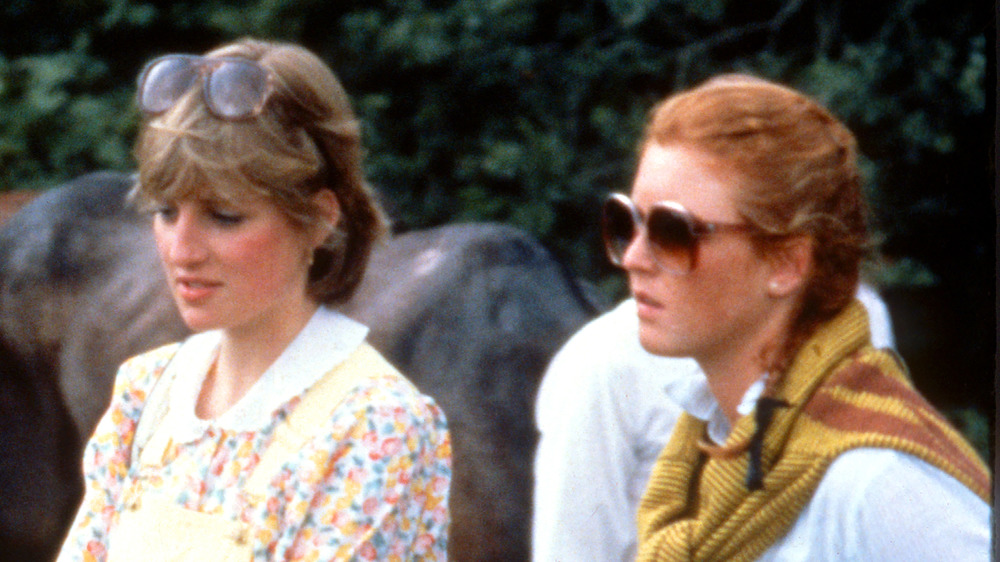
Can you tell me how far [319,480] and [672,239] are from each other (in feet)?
1.46

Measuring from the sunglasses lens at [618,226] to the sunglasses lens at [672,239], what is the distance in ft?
0.15

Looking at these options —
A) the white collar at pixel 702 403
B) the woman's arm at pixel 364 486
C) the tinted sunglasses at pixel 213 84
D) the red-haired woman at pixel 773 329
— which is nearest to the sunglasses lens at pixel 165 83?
the tinted sunglasses at pixel 213 84

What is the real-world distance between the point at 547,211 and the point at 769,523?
9.15ft

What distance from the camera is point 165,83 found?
1571 millimetres

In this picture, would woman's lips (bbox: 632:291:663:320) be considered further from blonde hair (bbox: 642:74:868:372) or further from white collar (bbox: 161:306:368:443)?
white collar (bbox: 161:306:368:443)

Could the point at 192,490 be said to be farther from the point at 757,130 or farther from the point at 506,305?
the point at 506,305

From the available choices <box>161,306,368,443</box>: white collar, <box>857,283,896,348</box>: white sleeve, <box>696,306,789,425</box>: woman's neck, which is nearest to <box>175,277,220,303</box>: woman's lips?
<box>161,306,368,443</box>: white collar

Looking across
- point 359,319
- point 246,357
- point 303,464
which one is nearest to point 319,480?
point 303,464

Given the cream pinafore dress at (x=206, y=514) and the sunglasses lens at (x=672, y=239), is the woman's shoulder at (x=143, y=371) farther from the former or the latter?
the sunglasses lens at (x=672, y=239)

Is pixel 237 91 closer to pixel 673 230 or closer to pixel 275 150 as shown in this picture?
pixel 275 150

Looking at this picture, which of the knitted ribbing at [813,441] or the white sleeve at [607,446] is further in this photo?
the white sleeve at [607,446]

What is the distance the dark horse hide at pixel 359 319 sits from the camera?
2.91m

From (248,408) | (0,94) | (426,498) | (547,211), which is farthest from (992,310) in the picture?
(0,94)

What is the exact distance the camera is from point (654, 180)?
138cm
